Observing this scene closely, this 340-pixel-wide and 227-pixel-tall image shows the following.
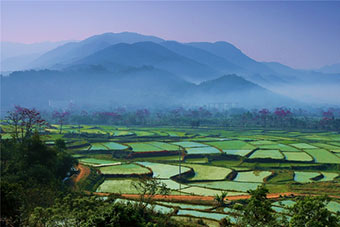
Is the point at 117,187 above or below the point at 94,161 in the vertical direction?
below

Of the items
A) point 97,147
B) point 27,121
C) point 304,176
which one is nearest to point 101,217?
point 304,176

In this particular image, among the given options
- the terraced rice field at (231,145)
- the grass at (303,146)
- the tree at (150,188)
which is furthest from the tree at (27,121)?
the grass at (303,146)

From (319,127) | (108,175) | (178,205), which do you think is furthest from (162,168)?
(319,127)

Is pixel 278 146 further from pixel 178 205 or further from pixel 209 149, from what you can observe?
pixel 178 205

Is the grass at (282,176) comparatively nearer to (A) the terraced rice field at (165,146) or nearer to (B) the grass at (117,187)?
(B) the grass at (117,187)

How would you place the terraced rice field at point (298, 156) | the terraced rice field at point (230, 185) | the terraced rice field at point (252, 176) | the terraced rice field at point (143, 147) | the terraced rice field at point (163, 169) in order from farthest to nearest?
the terraced rice field at point (143, 147)
the terraced rice field at point (298, 156)
the terraced rice field at point (163, 169)
the terraced rice field at point (252, 176)
the terraced rice field at point (230, 185)

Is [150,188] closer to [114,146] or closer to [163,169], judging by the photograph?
[163,169]
